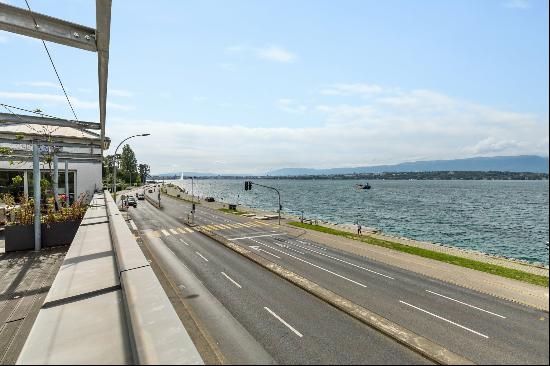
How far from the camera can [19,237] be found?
27.4 m

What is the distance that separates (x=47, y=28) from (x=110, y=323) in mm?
9263

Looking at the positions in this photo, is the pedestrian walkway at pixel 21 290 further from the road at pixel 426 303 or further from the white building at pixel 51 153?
the road at pixel 426 303

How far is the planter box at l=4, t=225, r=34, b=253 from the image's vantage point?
88.4 feet

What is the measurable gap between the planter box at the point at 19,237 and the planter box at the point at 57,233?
94 centimetres

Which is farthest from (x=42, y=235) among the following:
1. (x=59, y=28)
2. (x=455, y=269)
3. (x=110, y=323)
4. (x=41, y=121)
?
(x=455, y=269)

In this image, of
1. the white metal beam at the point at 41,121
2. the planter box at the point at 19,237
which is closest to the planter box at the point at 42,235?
the planter box at the point at 19,237

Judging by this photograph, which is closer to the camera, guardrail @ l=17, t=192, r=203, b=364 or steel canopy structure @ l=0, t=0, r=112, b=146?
guardrail @ l=17, t=192, r=203, b=364

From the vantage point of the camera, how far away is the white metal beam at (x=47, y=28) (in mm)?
9211

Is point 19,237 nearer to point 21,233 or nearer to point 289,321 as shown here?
point 21,233

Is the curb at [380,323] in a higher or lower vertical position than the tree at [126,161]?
lower

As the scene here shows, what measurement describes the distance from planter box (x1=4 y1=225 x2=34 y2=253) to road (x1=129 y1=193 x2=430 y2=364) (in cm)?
1392

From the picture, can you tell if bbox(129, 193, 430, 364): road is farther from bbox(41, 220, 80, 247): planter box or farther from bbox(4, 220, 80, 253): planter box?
bbox(4, 220, 80, 253): planter box

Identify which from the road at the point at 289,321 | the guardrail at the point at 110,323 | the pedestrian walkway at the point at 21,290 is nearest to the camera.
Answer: the guardrail at the point at 110,323

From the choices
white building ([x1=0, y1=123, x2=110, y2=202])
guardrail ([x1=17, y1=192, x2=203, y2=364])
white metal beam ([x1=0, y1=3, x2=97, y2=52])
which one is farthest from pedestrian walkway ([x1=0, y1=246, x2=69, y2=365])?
white metal beam ([x1=0, y1=3, x2=97, y2=52])
